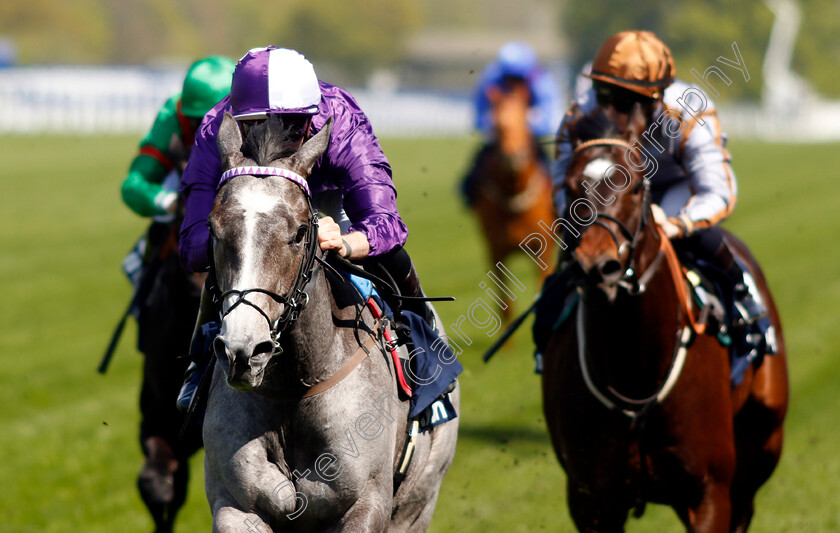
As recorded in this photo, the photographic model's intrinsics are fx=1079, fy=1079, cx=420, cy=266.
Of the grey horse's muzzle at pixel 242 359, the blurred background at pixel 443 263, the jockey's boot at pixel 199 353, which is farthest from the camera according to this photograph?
the blurred background at pixel 443 263

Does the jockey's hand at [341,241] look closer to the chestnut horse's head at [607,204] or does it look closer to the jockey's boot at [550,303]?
the chestnut horse's head at [607,204]

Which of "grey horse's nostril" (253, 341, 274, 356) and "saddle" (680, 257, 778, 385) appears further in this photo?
"saddle" (680, 257, 778, 385)

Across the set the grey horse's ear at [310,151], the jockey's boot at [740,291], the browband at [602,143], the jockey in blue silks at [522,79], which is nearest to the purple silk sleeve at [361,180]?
the grey horse's ear at [310,151]

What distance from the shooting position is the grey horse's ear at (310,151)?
2.94 m

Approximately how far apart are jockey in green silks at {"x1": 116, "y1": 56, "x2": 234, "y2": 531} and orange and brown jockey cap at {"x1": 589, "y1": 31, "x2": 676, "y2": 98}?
1636 mm

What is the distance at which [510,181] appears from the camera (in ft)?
32.6

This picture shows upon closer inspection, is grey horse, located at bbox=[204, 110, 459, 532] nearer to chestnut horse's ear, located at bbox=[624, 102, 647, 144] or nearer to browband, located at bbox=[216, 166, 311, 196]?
browband, located at bbox=[216, 166, 311, 196]

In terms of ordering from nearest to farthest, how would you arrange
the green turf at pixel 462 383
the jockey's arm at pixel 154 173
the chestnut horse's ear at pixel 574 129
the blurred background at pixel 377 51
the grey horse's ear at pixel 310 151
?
the grey horse's ear at pixel 310 151 → the chestnut horse's ear at pixel 574 129 → the jockey's arm at pixel 154 173 → the green turf at pixel 462 383 → the blurred background at pixel 377 51

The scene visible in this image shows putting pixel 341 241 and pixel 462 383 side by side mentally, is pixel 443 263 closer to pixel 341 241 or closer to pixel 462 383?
pixel 462 383

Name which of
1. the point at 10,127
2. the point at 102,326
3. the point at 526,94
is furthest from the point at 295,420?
the point at 10,127

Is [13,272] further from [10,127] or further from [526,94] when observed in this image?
[10,127]

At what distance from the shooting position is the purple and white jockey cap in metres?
3.12

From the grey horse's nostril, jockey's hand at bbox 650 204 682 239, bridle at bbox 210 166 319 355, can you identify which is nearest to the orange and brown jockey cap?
jockey's hand at bbox 650 204 682 239

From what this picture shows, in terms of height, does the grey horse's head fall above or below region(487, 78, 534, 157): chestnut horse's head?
above
